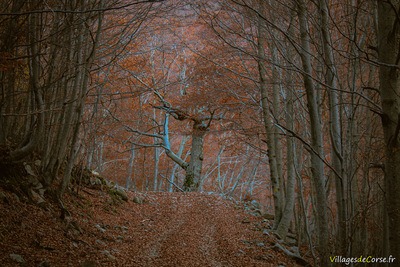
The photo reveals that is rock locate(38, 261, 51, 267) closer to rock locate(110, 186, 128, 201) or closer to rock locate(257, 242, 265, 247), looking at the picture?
rock locate(257, 242, 265, 247)

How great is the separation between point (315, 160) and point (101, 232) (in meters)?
3.93

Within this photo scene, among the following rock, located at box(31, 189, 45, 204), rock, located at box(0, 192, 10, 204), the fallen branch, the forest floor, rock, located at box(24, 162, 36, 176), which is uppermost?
rock, located at box(24, 162, 36, 176)

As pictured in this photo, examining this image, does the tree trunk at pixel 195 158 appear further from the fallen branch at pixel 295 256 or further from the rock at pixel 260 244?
the fallen branch at pixel 295 256

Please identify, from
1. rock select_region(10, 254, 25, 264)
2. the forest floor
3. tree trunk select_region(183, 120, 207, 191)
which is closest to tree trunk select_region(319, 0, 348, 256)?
the forest floor

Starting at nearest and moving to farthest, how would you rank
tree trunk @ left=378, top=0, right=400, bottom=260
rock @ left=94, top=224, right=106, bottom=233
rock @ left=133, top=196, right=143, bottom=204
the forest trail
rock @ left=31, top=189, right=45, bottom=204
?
tree trunk @ left=378, top=0, right=400, bottom=260
the forest trail
rock @ left=31, top=189, right=45, bottom=204
rock @ left=94, top=224, right=106, bottom=233
rock @ left=133, top=196, right=143, bottom=204

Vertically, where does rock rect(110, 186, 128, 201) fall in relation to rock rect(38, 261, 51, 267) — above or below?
above

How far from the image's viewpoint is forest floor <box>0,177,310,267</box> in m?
3.88

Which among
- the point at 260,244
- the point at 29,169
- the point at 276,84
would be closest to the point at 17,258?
the point at 29,169

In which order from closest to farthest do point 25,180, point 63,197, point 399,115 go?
point 399,115, point 25,180, point 63,197

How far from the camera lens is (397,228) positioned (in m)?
2.15

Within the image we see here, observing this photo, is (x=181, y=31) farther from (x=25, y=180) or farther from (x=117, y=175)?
(x=117, y=175)

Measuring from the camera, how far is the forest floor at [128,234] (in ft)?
12.7

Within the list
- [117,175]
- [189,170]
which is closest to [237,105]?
[189,170]

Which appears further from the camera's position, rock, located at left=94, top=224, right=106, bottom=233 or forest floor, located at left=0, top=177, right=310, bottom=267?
rock, located at left=94, top=224, right=106, bottom=233
